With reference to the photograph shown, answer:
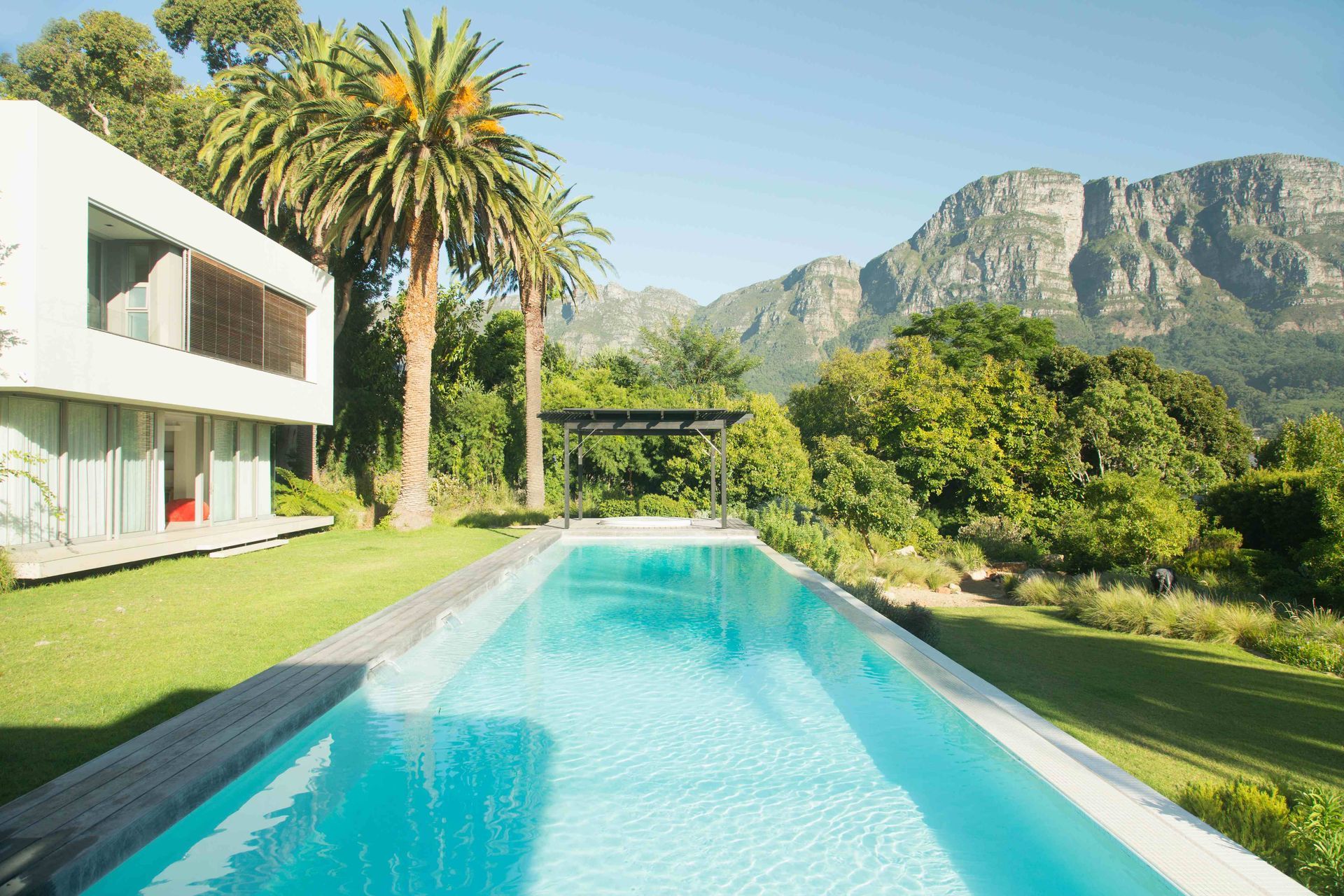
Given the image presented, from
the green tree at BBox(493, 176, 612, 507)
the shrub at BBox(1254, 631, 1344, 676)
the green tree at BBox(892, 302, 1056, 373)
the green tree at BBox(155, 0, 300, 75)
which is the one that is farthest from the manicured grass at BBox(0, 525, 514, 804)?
the green tree at BBox(892, 302, 1056, 373)

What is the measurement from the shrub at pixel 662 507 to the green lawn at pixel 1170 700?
10.4m

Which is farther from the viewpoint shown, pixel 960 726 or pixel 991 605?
pixel 991 605

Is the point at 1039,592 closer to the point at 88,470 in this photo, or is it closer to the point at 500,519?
the point at 500,519

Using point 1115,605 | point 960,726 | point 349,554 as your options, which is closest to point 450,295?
point 349,554

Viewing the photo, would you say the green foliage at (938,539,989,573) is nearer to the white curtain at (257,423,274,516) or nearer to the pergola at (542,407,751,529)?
the pergola at (542,407,751,529)

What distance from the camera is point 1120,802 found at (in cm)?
341

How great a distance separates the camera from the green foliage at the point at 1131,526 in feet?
40.5

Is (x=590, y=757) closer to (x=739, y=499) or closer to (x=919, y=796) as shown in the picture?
(x=919, y=796)

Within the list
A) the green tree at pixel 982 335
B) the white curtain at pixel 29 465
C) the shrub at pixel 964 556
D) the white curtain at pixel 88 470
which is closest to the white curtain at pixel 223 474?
the white curtain at pixel 88 470

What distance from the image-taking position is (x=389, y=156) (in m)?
14.0

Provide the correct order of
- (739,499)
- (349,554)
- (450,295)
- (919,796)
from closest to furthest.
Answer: (919,796), (349,554), (739,499), (450,295)

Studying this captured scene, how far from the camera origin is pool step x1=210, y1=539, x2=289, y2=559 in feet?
37.8

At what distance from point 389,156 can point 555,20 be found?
7.75 m

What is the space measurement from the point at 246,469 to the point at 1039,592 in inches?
568
